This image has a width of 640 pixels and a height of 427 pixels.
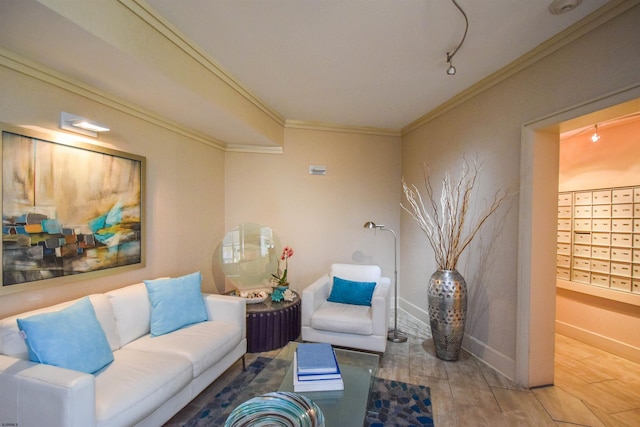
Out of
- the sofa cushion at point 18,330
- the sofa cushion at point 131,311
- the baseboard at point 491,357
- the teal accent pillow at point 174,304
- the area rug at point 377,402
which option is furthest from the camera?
the baseboard at point 491,357

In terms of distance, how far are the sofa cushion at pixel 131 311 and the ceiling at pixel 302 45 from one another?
1.54 meters

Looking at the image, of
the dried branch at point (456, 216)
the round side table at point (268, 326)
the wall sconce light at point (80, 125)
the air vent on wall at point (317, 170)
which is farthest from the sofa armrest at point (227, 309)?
the air vent on wall at point (317, 170)

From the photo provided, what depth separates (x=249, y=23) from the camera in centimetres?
192

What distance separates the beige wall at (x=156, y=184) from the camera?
1.76m

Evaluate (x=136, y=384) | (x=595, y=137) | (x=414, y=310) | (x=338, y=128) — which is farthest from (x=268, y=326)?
(x=595, y=137)

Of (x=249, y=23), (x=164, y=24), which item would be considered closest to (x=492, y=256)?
Answer: (x=249, y=23)

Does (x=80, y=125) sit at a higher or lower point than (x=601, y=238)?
higher

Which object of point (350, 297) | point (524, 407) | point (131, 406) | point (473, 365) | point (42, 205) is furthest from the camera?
point (350, 297)

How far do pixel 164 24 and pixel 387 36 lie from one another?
1.51 m

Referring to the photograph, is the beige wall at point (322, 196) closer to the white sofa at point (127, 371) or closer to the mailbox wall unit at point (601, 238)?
the white sofa at point (127, 371)

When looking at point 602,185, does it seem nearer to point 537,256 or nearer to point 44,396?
point 537,256

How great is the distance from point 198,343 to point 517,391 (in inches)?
95.3

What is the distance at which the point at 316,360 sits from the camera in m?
1.79

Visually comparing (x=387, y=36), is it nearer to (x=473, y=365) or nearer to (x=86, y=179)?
(x=86, y=179)
